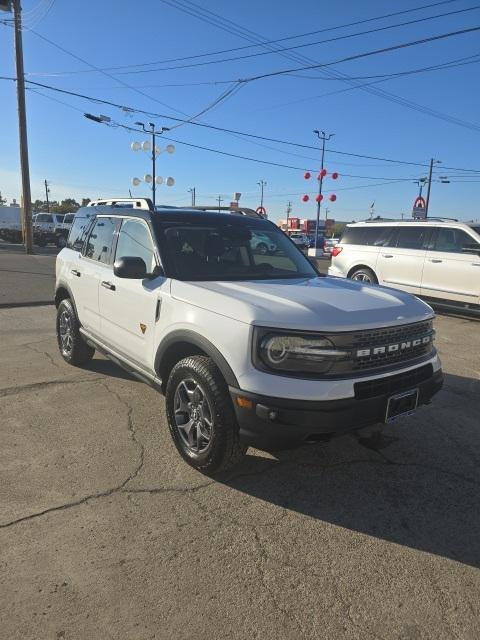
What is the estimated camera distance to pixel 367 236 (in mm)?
11273

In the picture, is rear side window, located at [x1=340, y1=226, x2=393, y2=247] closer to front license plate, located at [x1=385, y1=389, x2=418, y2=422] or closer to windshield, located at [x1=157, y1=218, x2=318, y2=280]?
windshield, located at [x1=157, y1=218, x2=318, y2=280]

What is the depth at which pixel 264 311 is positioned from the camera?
116 inches

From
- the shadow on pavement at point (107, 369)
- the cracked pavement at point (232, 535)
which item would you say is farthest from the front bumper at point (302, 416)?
the shadow on pavement at point (107, 369)

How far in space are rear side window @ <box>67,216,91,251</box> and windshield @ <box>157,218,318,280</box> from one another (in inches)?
75.8

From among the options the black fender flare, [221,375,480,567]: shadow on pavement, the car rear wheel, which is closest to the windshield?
the black fender flare

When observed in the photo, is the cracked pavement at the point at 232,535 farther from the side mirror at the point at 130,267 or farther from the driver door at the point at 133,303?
the side mirror at the point at 130,267

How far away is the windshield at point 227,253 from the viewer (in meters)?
3.90

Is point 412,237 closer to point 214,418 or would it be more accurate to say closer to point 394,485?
point 394,485

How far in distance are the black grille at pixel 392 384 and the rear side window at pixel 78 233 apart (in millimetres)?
3816

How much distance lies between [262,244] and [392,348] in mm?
1792

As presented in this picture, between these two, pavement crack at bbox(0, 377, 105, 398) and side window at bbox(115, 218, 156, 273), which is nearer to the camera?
side window at bbox(115, 218, 156, 273)

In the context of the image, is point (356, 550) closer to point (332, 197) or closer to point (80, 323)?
point (80, 323)

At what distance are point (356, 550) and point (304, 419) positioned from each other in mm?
755

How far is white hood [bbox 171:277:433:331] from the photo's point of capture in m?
2.90
